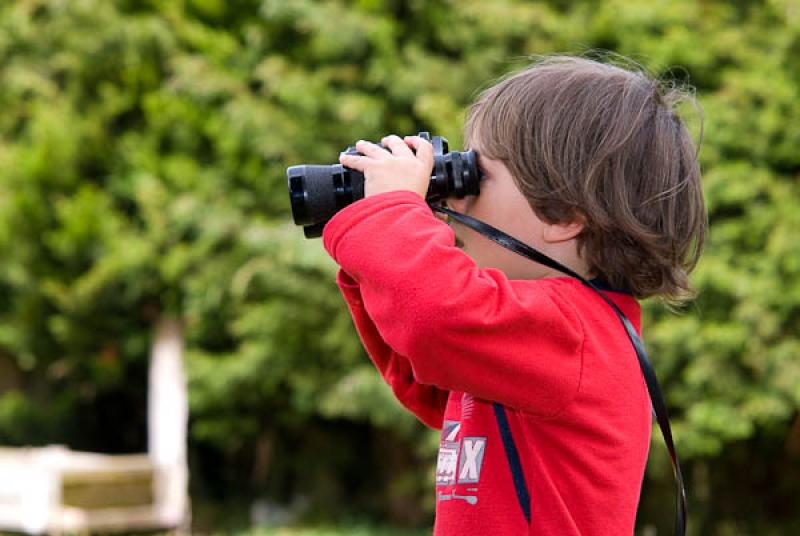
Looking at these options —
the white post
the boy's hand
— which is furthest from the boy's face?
the white post

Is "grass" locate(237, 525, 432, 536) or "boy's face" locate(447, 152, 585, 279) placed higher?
"boy's face" locate(447, 152, 585, 279)

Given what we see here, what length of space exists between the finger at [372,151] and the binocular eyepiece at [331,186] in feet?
0.06

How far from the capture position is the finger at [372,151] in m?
1.60

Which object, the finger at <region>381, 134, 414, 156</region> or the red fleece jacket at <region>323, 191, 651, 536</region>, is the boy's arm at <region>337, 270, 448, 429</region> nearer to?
the red fleece jacket at <region>323, 191, 651, 536</region>

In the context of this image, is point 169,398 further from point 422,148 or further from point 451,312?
point 451,312

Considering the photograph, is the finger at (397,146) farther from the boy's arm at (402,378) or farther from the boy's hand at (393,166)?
the boy's arm at (402,378)

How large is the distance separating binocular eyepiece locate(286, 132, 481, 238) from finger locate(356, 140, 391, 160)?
0.02 metres

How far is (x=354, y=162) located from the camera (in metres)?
1.59

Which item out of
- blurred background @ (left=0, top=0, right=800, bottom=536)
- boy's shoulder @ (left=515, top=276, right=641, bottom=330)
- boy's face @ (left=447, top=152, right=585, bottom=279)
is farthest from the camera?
blurred background @ (left=0, top=0, right=800, bottom=536)

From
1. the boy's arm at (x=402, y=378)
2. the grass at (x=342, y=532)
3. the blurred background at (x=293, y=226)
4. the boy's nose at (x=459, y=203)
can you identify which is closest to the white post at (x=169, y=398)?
the blurred background at (x=293, y=226)

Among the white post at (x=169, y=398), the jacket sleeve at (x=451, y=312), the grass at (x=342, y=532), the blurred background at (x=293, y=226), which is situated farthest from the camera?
the white post at (x=169, y=398)

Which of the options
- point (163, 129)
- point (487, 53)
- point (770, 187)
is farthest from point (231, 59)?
point (770, 187)

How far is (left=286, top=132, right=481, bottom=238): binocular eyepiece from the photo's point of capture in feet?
5.23

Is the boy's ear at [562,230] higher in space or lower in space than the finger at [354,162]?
lower
